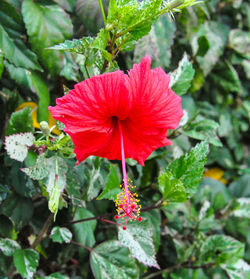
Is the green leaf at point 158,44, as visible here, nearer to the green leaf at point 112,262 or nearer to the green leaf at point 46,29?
the green leaf at point 46,29

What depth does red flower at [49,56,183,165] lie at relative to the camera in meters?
0.57

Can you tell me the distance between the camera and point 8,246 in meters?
0.80

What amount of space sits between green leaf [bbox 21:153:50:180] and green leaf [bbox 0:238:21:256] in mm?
209

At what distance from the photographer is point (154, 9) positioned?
57 cm

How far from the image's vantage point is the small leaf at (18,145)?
0.71 metres

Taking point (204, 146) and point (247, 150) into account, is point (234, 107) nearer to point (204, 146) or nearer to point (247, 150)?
point (247, 150)

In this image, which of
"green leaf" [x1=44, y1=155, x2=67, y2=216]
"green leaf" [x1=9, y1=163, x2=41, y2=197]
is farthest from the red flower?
"green leaf" [x1=9, y1=163, x2=41, y2=197]

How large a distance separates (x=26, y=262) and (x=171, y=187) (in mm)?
372

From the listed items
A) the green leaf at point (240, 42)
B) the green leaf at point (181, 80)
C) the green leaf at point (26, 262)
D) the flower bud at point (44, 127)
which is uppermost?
the green leaf at point (240, 42)

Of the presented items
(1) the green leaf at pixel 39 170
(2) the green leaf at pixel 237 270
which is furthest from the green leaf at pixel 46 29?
(2) the green leaf at pixel 237 270

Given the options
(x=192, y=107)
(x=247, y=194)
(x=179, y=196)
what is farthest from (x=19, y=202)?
(x=247, y=194)

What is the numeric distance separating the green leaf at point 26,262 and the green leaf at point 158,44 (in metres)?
0.61

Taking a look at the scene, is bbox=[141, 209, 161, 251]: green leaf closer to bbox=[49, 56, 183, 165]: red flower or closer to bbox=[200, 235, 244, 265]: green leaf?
bbox=[200, 235, 244, 265]: green leaf

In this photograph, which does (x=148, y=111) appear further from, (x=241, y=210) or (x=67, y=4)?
(x=241, y=210)
